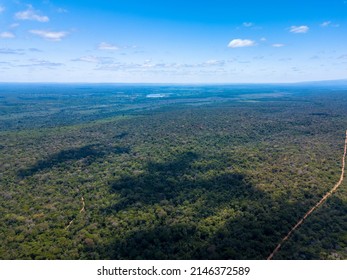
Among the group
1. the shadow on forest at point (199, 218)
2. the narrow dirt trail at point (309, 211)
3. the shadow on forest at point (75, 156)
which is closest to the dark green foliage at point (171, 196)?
the shadow on forest at point (199, 218)

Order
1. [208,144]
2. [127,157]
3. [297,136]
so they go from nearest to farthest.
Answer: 1. [127,157]
2. [208,144]
3. [297,136]

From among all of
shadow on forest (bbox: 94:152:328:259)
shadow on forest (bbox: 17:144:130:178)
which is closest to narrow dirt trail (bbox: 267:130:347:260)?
shadow on forest (bbox: 94:152:328:259)

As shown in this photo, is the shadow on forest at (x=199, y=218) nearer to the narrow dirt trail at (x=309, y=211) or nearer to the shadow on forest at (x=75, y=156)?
the narrow dirt trail at (x=309, y=211)

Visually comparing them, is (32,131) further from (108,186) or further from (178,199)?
(178,199)

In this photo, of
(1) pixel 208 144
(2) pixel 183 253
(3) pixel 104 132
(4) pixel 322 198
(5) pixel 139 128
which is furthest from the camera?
(5) pixel 139 128

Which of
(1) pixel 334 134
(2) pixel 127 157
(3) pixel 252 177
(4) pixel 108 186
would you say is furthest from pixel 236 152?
(1) pixel 334 134

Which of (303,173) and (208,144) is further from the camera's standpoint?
(208,144)
